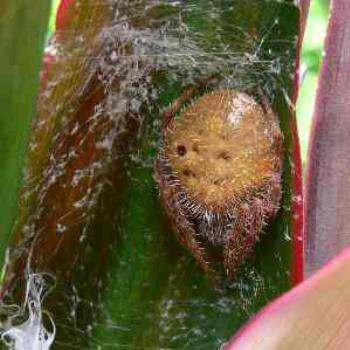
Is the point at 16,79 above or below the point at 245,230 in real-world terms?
above

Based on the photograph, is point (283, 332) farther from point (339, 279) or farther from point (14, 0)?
point (14, 0)

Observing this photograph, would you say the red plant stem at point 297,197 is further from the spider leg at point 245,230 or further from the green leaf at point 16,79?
the green leaf at point 16,79

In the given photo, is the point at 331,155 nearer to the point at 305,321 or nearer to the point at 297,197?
the point at 297,197

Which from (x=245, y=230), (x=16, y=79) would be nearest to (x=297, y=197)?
(x=245, y=230)

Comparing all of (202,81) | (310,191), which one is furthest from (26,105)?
(310,191)

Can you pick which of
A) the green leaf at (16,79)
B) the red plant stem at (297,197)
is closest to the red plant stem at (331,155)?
the red plant stem at (297,197)

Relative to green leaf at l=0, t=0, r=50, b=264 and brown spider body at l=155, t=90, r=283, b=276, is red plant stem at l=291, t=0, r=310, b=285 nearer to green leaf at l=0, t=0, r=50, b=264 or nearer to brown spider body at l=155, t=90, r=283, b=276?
brown spider body at l=155, t=90, r=283, b=276
